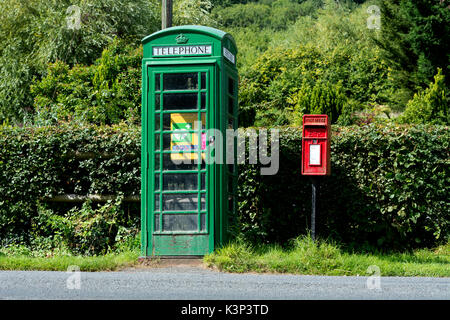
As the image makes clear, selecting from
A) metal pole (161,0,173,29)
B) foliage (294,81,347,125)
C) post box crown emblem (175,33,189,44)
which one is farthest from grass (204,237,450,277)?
foliage (294,81,347,125)

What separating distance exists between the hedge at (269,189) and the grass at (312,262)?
0.85 meters

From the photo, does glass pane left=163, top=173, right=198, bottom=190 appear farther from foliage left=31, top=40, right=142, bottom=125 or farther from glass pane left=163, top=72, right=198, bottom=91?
foliage left=31, top=40, right=142, bottom=125

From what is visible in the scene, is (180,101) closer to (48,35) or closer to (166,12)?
(166,12)

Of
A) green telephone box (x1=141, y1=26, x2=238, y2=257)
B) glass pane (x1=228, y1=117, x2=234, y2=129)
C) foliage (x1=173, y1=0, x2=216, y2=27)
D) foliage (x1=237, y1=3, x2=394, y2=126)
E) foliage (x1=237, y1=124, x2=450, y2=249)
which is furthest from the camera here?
foliage (x1=173, y1=0, x2=216, y2=27)

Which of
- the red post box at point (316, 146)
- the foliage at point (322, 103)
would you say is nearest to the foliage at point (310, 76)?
the foliage at point (322, 103)

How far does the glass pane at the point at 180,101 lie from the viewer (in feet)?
27.6

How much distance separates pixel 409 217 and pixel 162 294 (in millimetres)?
4835

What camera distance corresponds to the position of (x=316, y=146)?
8.41 m

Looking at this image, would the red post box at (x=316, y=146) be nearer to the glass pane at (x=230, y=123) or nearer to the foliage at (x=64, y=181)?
the glass pane at (x=230, y=123)

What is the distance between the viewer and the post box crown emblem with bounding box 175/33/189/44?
8445 mm

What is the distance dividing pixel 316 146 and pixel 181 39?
2.44 m

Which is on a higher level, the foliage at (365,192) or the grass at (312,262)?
the foliage at (365,192)

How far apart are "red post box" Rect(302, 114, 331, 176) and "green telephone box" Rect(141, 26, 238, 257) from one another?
115 centimetres

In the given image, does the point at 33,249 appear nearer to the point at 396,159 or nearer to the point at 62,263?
the point at 62,263
